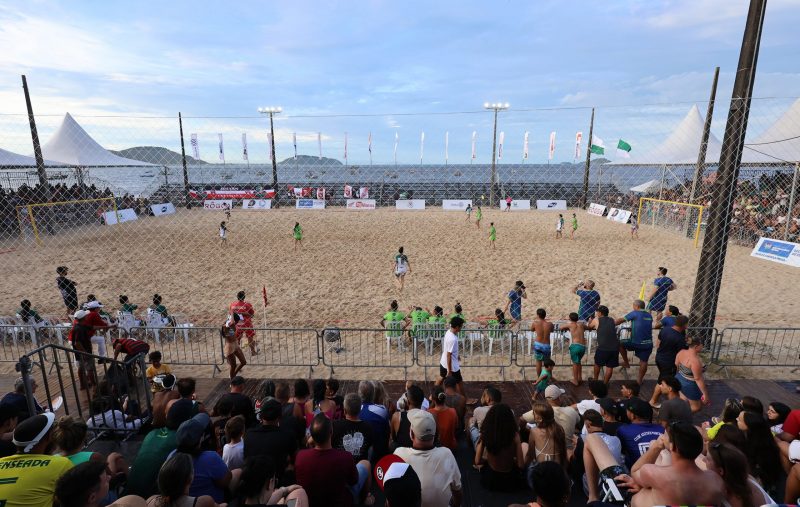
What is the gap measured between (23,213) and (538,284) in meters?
24.7

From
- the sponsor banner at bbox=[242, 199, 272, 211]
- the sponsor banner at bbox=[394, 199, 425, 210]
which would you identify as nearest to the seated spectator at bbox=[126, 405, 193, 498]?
the sponsor banner at bbox=[394, 199, 425, 210]

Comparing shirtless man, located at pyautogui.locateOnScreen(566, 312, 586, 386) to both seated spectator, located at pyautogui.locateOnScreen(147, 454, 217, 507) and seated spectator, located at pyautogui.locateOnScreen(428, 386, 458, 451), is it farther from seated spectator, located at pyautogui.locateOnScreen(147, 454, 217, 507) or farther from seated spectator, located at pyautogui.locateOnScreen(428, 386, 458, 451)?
seated spectator, located at pyautogui.locateOnScreen(147, 454, 217, 507)

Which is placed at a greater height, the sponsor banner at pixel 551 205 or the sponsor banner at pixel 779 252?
the sponsor banner at pixel 551 205

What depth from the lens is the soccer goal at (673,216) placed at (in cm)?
2032

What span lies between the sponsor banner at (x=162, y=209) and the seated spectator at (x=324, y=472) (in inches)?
1290

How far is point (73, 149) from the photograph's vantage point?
27.8m

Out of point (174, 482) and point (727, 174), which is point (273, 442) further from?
point (727, 174)

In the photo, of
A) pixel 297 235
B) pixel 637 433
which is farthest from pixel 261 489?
pixel 297 235

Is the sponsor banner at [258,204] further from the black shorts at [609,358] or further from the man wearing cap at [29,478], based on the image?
the man wearing cap at [29,478]

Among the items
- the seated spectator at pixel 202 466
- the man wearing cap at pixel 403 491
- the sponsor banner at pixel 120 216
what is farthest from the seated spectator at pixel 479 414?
the sponsor banner at pixel 120 216

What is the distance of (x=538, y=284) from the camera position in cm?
1337

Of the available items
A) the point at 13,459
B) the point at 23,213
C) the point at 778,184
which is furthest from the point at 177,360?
the point at 778,184

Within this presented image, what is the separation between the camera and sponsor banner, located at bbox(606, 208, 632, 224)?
26725 mm

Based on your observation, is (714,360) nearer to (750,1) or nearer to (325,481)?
(750,1)
